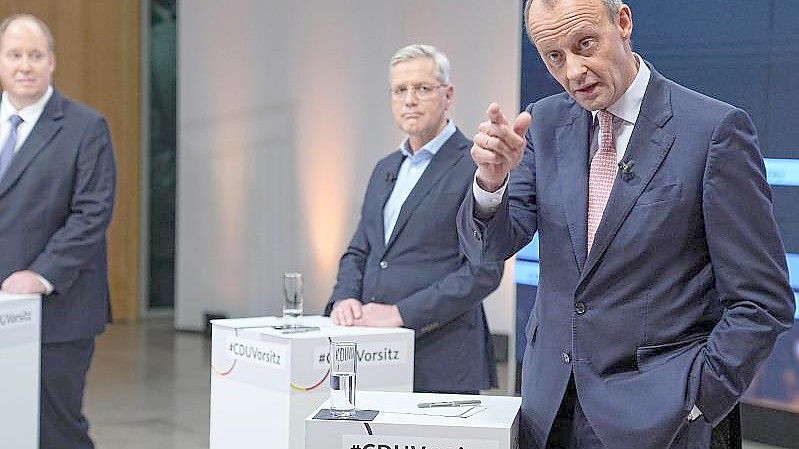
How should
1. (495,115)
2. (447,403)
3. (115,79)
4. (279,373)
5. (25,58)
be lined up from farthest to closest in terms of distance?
1. (115,79)
2. (25,58)
3. (279,373)
4. (447,403)
5. (495,115)

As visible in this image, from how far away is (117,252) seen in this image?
10.7 m

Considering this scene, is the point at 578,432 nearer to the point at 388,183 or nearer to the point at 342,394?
the point at 342,394

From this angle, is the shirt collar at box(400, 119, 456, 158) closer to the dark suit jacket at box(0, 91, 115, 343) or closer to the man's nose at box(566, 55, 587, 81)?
the dark suit jacket at box(0, 91, 115, 343)

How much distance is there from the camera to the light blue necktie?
4.45 meters

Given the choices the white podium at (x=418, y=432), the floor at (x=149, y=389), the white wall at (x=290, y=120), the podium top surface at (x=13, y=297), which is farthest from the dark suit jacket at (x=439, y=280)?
the white wall at (x=290, y=120)

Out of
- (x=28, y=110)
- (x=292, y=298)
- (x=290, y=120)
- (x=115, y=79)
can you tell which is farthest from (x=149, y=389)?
(x=292, y=298)

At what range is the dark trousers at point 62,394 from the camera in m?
4.46

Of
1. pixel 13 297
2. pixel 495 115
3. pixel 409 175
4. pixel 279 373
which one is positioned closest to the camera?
pixel 495 115

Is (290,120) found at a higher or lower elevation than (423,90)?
higher

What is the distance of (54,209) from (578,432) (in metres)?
2.81

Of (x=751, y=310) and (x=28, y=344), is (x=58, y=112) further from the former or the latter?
(x=751, y=310)

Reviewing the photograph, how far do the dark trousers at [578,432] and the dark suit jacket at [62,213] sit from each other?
2619 millimetres

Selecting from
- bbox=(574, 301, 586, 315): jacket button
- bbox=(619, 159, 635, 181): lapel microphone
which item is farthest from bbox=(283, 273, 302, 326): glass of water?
bbox=(619, 159, 635, 181): lapel microphone

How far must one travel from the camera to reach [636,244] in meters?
2.08
